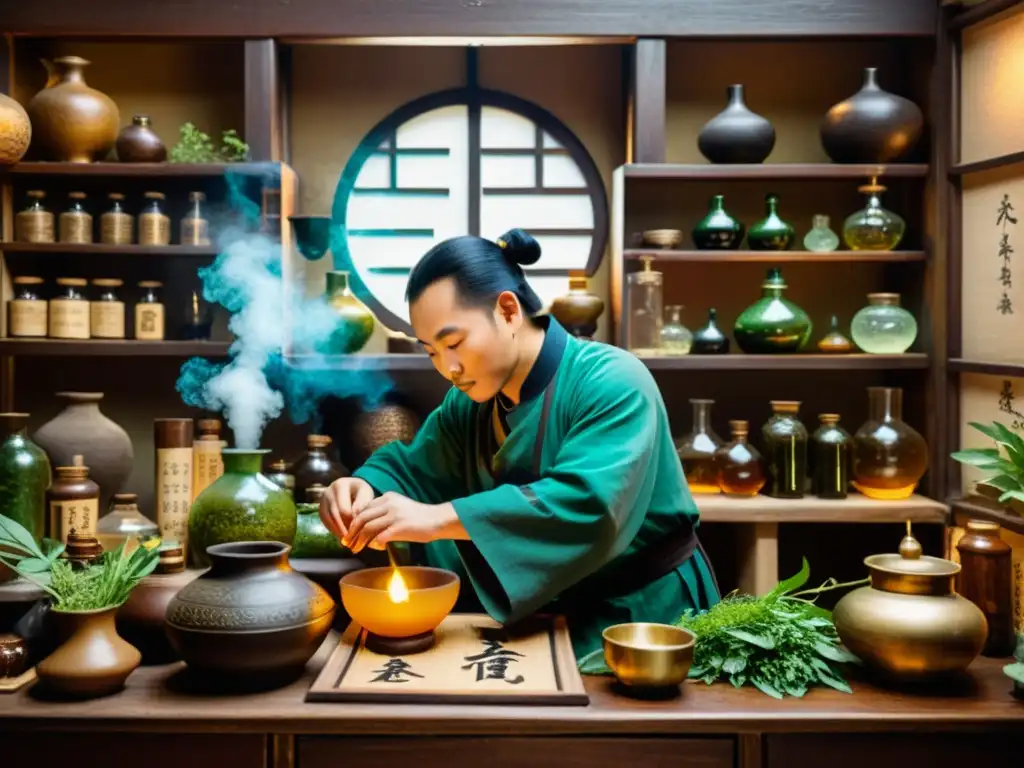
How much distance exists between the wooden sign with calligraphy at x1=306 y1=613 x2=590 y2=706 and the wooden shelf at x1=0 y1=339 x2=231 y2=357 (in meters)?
2.26

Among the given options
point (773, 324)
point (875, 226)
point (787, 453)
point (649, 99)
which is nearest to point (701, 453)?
point (787, 453)

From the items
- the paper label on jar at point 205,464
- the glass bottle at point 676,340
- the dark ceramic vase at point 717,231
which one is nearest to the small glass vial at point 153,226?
the paper label on jar at point 205,464

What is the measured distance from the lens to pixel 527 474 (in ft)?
7.51

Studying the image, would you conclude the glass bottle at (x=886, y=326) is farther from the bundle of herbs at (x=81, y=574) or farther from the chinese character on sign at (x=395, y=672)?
the bundle of herbs at (x=81, y=574)

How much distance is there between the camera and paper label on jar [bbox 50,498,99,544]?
9.45 feet

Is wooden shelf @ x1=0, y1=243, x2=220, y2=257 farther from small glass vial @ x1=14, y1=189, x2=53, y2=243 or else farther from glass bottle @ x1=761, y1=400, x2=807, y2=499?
glass bottle @ x1=761, y1=400, x2=807, y2=499

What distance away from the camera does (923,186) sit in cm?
408

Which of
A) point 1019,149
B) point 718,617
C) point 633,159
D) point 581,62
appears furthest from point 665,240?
point 718,617

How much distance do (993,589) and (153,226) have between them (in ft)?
11.1

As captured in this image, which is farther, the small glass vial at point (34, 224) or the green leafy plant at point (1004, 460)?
the small glass vial at point (34, 224)

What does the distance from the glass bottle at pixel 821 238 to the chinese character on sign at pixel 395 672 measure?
2.95 metres

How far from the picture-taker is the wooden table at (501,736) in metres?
1.60

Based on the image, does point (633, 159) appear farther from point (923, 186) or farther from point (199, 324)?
point (199, 324)

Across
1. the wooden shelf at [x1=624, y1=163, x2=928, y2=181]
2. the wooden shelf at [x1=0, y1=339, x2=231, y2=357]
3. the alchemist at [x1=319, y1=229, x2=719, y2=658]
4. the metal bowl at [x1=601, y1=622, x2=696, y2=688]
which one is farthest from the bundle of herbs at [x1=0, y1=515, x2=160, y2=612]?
the wooden shelf at [x1=624, y1=163, x2=928, y2=181]
